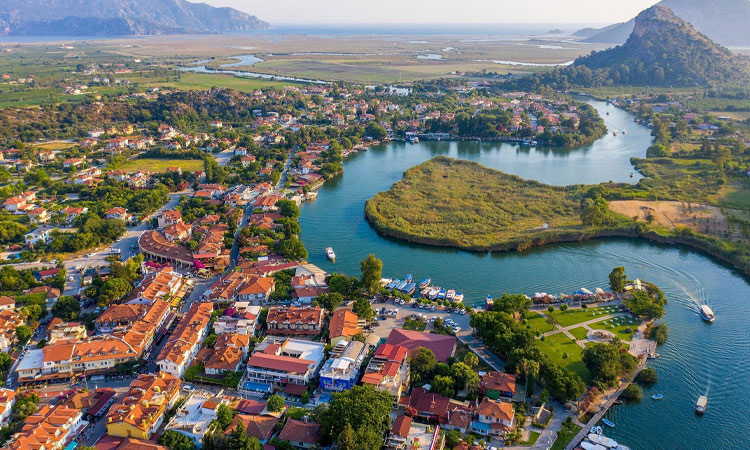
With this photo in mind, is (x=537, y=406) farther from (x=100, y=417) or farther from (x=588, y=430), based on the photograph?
(x=100, y=417)

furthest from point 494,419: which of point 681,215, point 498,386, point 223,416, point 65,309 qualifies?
point 681,215

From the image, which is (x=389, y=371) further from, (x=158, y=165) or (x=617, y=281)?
(x=158, y=165)

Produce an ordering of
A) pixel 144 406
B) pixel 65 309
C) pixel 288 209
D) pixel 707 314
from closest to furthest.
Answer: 1. pixel 144 406
2. pixel 65 309
3. pixel 707 314
4. pixel 288 209

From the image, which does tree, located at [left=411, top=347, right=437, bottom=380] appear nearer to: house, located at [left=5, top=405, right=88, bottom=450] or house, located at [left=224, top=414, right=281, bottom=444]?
house, located at [left=224, top=414, right=281, bottom=444]

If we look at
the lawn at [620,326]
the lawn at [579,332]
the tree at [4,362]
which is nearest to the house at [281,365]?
the tree at [4,362]

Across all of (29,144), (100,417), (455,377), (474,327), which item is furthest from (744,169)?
(29,144)

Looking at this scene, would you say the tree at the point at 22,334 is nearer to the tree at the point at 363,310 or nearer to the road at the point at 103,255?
the road at the point at 103,255
